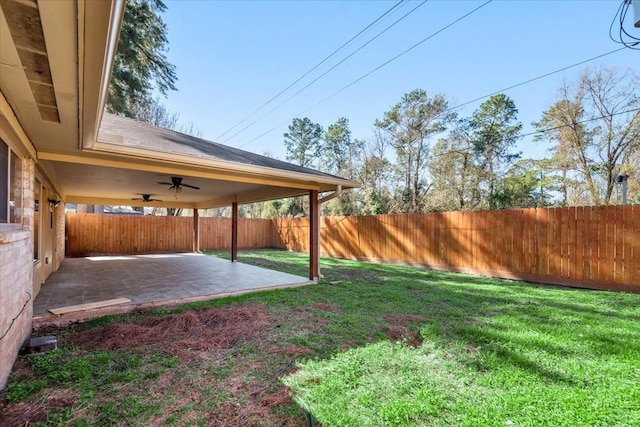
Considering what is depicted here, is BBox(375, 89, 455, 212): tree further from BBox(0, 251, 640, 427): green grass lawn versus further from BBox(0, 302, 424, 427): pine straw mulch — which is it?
BBox(0, 302, 424, 427): pine straw mulch

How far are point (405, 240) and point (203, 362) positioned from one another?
765 cm

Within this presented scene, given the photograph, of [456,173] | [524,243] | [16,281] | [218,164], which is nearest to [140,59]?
[218,164]

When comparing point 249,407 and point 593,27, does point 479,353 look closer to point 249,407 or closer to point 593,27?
point 249,407

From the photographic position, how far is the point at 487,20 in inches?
309

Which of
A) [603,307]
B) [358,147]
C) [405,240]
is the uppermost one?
[358,147]

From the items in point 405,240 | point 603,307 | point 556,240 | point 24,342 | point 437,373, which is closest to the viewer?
point 437,373

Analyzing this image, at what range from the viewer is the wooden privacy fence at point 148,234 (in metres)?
11.6

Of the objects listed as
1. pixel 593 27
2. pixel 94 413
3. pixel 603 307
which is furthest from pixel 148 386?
pixel 593 27

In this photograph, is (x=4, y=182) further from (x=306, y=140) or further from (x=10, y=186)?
(x=306, y=140)

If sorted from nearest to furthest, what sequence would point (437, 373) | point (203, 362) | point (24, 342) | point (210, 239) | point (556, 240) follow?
point (437, 373), point (203, 362), point (24, 342), point (556, 240), point (210, 239)

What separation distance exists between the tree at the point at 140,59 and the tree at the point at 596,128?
1508cm

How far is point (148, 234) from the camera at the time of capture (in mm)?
13031

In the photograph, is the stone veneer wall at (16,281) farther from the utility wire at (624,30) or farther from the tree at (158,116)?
the tree at (158,116)

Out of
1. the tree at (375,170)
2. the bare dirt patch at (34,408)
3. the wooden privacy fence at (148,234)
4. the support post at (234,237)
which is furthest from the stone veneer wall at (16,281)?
the tree at (375,170)
